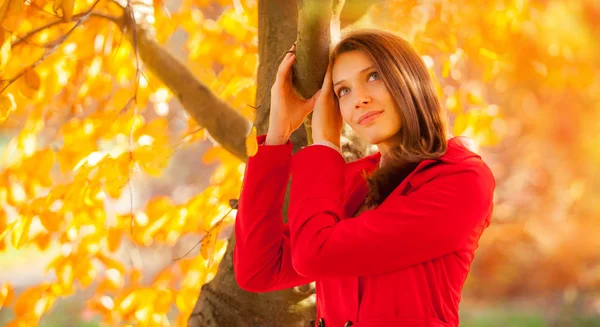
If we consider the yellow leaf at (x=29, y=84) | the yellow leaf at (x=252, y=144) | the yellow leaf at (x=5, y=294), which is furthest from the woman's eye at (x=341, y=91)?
the yellow leaf at (x=5, y=294)

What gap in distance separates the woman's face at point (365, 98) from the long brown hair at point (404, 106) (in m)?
0.02

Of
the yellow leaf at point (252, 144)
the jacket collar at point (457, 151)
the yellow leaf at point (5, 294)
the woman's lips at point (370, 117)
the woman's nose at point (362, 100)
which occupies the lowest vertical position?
the jacket collar at point (457, 151)

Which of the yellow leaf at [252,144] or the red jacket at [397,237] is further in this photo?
the yellow leaf at [252,144]

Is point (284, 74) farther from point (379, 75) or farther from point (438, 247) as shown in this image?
point (438, 247)

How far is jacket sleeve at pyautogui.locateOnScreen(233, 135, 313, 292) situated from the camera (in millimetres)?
1399

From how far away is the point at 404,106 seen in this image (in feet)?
4.20

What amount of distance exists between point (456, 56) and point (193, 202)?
1.24 metres

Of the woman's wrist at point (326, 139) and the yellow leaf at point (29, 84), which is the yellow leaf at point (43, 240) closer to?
the yellow leaf at point (29, 84)

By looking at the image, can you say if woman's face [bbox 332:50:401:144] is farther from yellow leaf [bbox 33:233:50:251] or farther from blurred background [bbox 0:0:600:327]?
yellow leaf [bbox 33:233:50:251]

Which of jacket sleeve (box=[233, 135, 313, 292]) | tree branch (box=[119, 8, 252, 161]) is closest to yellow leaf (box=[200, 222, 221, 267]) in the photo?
jacket sleeve (box=[233, 135, 313, 292])

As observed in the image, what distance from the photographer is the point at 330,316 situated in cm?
135

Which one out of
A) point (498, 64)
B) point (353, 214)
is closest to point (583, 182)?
point (498, 64)

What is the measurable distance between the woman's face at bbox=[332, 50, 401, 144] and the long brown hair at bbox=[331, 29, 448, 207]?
0.02m

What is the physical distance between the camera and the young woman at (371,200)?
1.18 meters
